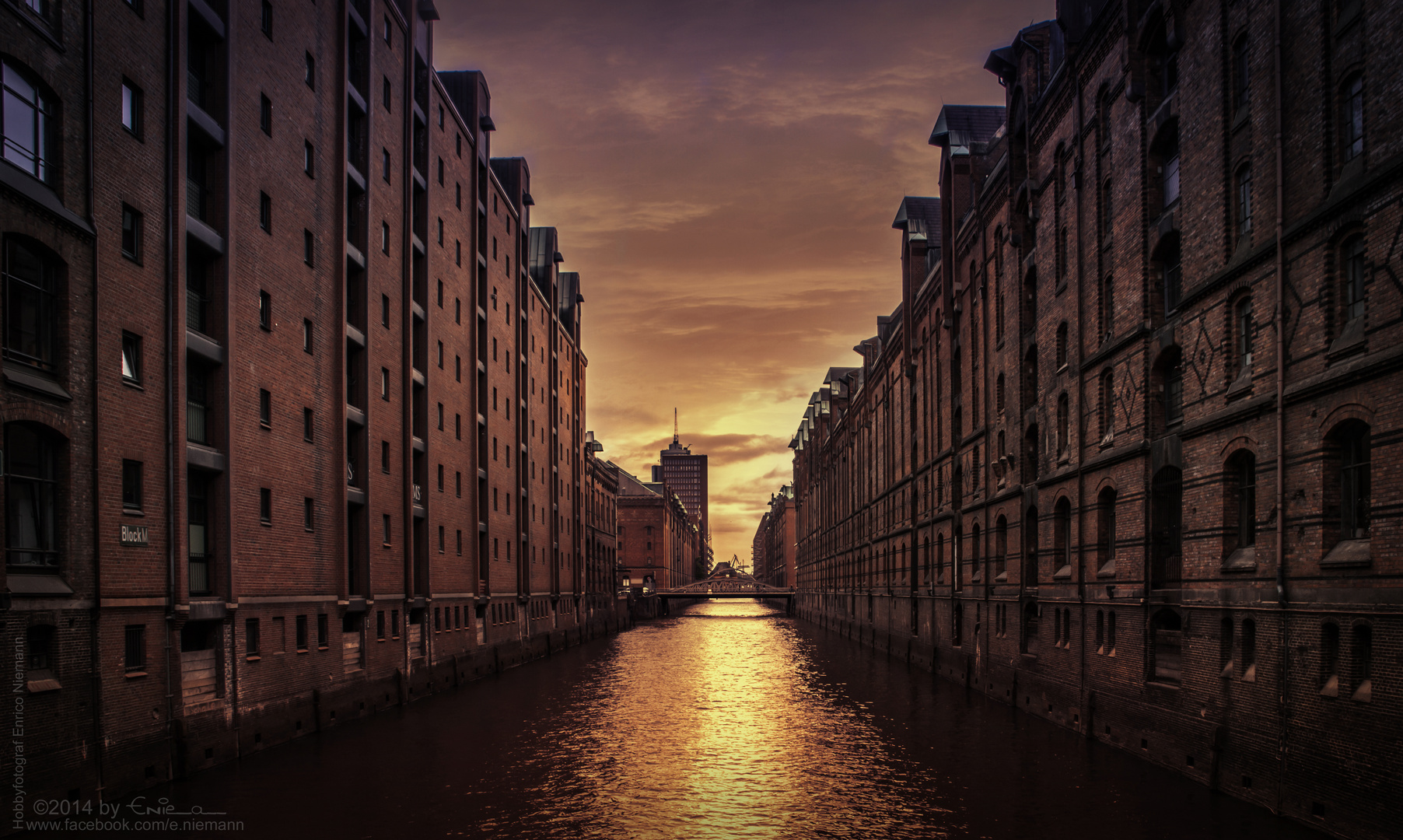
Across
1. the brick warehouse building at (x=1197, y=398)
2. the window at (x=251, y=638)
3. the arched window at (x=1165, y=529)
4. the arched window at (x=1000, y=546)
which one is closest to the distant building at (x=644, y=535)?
the brick warehouse building at (x=1197, y=398)

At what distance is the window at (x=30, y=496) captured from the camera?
15.3m

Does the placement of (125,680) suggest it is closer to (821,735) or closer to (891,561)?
(821,735)

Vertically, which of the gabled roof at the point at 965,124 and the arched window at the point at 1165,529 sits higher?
the gabled roof at the point at 965,124

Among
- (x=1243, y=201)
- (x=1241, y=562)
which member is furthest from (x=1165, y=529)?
(x=1243, y=201)

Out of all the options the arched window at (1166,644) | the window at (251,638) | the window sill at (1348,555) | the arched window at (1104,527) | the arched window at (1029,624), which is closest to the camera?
the window sill at (1348,555)

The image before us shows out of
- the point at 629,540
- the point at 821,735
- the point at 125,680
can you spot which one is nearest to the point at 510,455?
the point at 821,735

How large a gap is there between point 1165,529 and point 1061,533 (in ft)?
20.4

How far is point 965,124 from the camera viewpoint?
138 ft

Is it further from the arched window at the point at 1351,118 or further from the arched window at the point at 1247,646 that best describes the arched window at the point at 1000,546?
the arched window at the point at 1351,118

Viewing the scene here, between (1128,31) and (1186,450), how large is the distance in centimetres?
892

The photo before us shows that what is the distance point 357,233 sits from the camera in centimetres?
3111

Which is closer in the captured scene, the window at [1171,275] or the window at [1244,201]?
the window at [1244,201]

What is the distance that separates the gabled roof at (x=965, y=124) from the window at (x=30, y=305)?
32.9m

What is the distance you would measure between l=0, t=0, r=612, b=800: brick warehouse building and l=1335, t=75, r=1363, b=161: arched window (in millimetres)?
18703
